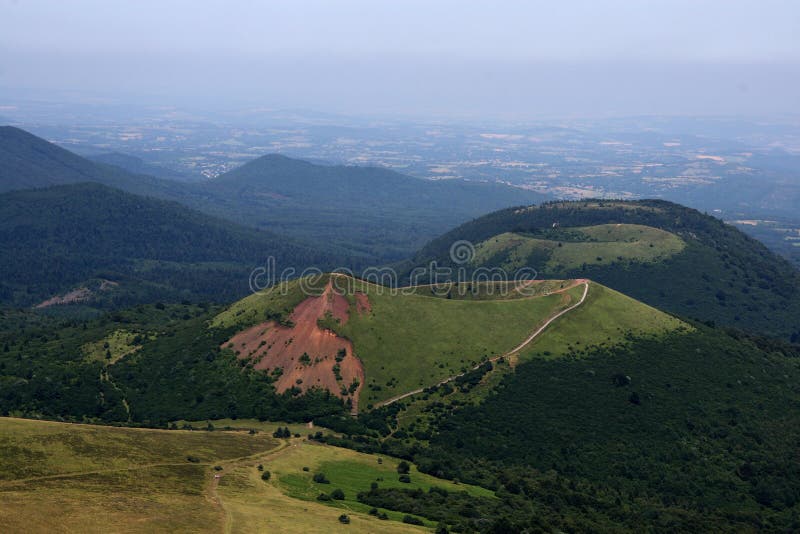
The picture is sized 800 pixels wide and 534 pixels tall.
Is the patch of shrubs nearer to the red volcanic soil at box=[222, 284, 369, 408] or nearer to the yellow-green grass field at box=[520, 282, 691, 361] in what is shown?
the red volcanic soil at box=[222, 284, 369, 408]

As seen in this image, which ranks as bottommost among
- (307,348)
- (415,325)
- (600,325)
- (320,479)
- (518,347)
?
(320,479)

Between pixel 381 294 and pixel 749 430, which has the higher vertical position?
pixel 381 294

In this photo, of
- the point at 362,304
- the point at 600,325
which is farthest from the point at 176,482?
the point at 600,325

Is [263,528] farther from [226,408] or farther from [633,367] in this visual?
[633,367]

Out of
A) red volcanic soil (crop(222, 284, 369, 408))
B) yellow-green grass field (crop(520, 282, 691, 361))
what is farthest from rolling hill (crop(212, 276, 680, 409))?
yellow-green grass field (crop(520, 282, 691, 361))

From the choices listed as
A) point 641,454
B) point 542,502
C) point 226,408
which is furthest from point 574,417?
point 226,408

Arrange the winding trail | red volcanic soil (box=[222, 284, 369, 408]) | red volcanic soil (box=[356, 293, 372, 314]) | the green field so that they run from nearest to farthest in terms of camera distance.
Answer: the green field < the winding trail < red volcanic soil (box=[222, 284, 369, 408]) < red volcanic soil (box=[356, 293, 372, 314])

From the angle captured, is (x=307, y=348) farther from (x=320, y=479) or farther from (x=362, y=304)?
(x=320, y=479)

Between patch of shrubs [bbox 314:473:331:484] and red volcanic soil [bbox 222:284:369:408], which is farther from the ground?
red volcanic soil [bbox 222:284:369:408]
